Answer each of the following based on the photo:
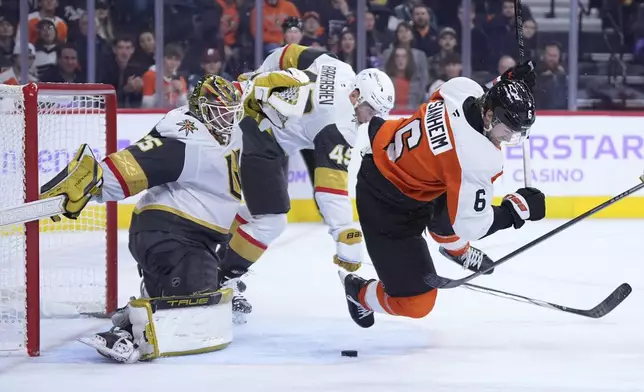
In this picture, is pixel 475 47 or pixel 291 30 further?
pixel 475 47

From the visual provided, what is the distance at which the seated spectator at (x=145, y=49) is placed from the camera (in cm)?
779

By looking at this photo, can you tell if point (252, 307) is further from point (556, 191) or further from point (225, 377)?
point (556, 191)

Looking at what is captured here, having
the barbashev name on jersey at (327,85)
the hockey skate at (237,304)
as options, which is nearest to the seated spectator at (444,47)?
the barbashev name on jersey at (327,85)

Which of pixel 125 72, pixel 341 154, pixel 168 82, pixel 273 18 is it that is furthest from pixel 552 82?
pixel 341 154

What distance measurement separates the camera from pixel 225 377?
3465 millimetres

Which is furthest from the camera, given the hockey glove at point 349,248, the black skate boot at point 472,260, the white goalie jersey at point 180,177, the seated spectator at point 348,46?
the seated spectator at point 348,46

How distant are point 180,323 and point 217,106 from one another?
0.71 m

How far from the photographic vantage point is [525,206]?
3.64 metres

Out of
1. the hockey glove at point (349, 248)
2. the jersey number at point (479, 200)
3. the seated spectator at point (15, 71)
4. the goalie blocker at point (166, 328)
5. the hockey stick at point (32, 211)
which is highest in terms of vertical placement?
the seated spectator at point (15, 71)

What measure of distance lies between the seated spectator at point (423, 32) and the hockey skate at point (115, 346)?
481 centimetres

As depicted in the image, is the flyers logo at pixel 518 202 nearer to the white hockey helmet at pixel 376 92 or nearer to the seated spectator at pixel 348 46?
the white hockey helmet at pixel 376 92

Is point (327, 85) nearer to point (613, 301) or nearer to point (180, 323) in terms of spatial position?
point (180, 323)

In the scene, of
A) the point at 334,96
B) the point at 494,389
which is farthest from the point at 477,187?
the point at 334,96

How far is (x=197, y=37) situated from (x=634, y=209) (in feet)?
10.5
